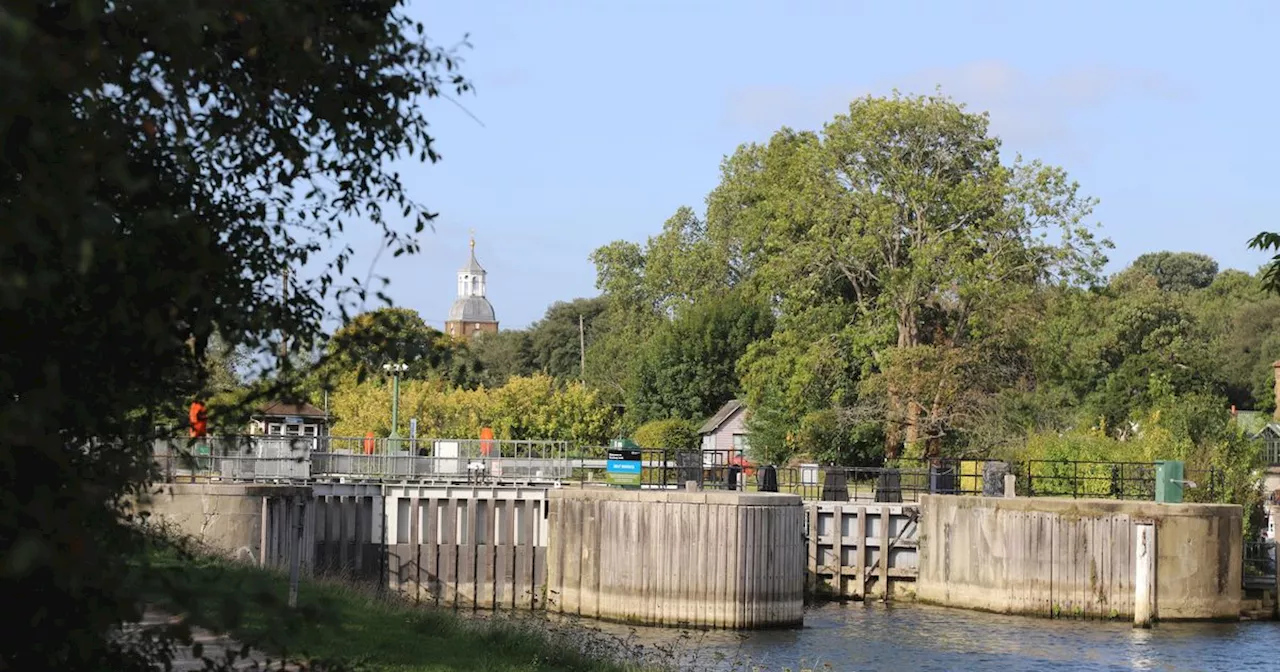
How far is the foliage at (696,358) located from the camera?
79.5m

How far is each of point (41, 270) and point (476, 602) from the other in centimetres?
3446

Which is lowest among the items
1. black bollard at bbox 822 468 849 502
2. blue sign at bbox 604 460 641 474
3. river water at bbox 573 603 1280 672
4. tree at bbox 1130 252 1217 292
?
river water at bbox 573 603 1280 672

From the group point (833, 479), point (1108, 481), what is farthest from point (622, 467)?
point (1108, 481)

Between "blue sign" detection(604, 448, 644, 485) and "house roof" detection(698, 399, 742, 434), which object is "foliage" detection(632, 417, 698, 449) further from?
"blue sign" detection(604, 448, 644, 485)

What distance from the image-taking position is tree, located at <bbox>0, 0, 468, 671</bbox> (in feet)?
20.0

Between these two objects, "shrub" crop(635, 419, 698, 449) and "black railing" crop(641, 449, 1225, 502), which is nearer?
"black railing" crop(641, 449, 1225, 502)

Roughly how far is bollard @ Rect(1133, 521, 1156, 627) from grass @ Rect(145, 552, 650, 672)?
1462cm

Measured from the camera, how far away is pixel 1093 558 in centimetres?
3831

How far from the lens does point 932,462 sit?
4728cm

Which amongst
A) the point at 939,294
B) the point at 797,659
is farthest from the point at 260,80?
the point at 939,294

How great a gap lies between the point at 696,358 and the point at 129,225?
2864 inches

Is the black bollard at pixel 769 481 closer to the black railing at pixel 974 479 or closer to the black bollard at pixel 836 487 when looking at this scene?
the black railing at pixel 974 479

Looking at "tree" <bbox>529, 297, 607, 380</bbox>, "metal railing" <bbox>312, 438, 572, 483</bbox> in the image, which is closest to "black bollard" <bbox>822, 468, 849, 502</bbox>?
"metal railing" <bbox>312, 438, 572, 483</bbox>

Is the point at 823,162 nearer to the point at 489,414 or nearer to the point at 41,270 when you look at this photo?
the point at 489,414
